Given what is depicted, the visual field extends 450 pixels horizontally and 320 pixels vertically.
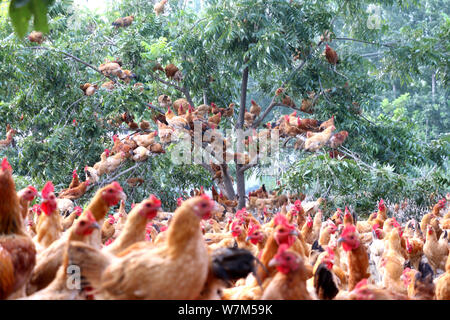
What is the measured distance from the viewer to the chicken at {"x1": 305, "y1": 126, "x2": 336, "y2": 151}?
28.6ft

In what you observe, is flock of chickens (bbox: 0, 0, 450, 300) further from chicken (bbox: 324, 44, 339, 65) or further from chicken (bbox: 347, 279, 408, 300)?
chicken (bbox: 324, 44, 339, 65)

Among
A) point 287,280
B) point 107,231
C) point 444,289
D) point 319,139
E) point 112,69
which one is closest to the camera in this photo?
point 287,280

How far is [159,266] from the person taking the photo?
2.06m

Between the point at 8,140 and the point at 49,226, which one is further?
the point at 8,140

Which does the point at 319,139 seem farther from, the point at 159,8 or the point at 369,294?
the point at 369,294

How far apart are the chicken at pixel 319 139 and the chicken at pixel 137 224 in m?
6.49

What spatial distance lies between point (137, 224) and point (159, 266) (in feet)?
2.33

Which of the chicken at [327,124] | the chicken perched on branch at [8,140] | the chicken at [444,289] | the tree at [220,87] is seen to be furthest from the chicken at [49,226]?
the chicken perched on branch at [8,140]

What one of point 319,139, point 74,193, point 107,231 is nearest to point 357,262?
point 107,231

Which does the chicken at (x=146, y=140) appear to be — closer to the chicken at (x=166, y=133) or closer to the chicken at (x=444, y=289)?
the chicken at (x=166, y=133)

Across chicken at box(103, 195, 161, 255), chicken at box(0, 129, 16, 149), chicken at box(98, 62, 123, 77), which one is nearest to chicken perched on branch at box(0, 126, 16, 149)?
chicken at box(0, 129, 16, 149)

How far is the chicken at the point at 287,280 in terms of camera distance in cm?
240

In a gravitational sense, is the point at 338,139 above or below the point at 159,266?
above

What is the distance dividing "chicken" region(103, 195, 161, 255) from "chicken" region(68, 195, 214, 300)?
0.46m
